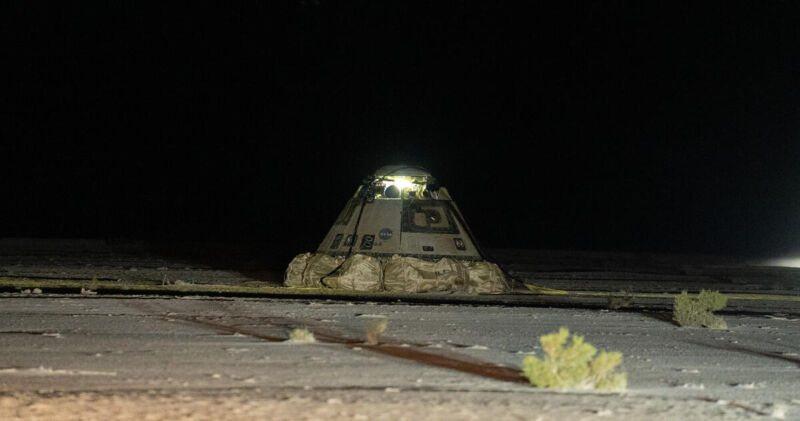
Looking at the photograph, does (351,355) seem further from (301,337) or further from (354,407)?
(354,407)

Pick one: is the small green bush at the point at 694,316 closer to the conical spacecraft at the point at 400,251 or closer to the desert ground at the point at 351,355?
the desert ground at the point at 351,355

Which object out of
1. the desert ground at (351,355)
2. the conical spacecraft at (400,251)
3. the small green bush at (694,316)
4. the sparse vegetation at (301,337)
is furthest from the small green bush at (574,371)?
the conical spacecraft at (400,251)

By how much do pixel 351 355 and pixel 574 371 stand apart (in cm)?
234

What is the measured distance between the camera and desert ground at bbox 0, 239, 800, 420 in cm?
700

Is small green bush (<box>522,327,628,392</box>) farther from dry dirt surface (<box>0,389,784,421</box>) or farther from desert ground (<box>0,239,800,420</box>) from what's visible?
dry dirt surface (<box>0,389,784,421</box>)

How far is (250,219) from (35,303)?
4464 cm

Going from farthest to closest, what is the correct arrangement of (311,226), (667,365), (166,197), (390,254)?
(166,197) → (311,226) → (390,254) → (667,365)

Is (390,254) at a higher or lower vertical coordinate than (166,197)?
lower

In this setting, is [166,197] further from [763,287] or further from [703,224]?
[763,287]


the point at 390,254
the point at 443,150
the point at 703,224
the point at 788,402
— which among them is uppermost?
the point at 443,150

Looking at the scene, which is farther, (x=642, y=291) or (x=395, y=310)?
(x=642, y=291)

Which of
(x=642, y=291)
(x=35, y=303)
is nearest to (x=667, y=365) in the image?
(x=35, y=303)

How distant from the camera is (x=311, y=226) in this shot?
55.4 meters

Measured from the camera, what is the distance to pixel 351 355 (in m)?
9.33
